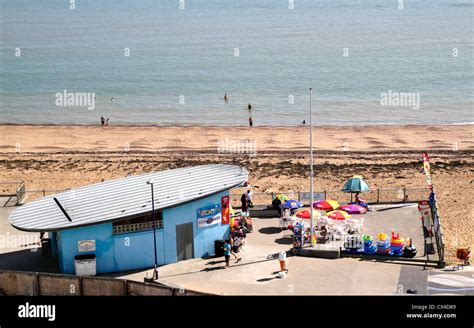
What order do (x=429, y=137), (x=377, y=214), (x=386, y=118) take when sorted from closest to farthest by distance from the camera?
(x=377, y=214) < (x=429, y=137) < (x=386, y=118)

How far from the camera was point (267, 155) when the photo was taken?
199ft

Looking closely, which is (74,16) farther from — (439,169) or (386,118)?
(439,169)

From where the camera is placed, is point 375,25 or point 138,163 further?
point 375,25

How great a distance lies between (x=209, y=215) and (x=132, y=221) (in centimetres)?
355

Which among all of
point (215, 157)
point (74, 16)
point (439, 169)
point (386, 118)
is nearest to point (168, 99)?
point (386, 118)

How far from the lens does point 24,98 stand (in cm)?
9650

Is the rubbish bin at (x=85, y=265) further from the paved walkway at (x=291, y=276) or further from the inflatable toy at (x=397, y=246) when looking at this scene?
the inflatable toy at (x=397, y=246)

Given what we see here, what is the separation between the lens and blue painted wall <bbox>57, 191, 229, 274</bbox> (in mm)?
32344

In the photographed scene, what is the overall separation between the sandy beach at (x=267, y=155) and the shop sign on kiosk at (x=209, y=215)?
11.1m

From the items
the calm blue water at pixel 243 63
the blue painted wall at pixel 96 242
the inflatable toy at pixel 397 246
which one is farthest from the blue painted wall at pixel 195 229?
the calm blue water at pixel 243 63

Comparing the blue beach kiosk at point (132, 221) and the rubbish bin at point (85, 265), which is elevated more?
the blue beach kiosk at point (132, 221)

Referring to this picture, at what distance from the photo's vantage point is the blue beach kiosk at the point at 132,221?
32.3 meters
